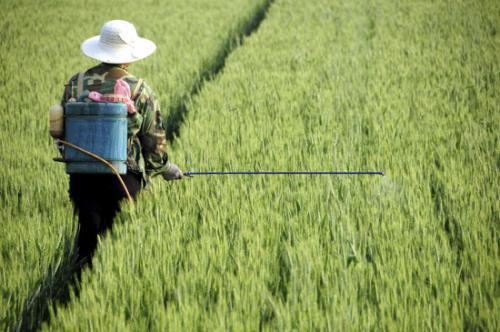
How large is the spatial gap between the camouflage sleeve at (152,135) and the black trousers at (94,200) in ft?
0.36

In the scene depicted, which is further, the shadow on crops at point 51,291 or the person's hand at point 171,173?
the person's hand at point 171,173

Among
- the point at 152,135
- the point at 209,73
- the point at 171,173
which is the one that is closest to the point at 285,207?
the point at 171,173

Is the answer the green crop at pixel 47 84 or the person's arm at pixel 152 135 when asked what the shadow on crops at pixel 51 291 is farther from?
the person's arm at pixel 152 135

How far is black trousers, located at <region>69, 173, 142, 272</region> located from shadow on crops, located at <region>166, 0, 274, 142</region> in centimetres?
115

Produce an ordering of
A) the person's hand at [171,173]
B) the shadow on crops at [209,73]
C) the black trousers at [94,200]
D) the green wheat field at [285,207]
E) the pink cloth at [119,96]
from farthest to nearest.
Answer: the shadow on crops at [209,73], the person's hand at [171,173], the black trousers at [94,200], the pink cloth at [119,96], the green wheat field at [285,207]

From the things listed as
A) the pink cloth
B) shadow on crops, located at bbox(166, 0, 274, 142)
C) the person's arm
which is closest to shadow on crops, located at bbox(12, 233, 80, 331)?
the person's arm

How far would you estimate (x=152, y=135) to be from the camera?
7.63 feet

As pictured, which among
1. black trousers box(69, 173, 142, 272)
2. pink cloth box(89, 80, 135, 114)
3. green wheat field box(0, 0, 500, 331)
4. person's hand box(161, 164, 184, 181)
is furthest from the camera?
person's hand box(161, 164, 184, 181)

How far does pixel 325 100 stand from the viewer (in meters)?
4.23

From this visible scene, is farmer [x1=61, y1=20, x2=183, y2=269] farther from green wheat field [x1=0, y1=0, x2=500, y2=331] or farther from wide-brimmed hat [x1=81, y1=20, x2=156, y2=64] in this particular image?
green wheat field [x1=0, y1=0, x2=500, y2=331]

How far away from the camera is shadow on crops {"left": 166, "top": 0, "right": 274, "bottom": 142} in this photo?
4449 mm

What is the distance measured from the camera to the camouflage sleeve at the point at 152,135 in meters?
2.25

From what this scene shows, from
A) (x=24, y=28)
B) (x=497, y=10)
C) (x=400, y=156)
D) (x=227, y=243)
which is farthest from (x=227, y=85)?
(x=497, y=10)

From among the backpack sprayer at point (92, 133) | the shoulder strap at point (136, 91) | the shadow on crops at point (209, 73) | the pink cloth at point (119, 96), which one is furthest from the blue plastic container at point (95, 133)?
the shadow on crops at point (209, 73)
